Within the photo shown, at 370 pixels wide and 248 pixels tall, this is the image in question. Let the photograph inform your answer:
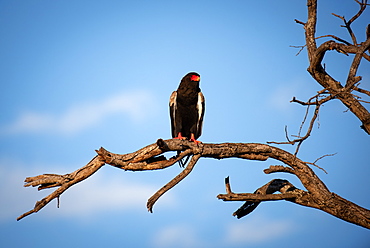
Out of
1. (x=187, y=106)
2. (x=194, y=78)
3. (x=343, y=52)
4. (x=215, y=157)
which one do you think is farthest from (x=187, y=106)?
(x=343, y=52)

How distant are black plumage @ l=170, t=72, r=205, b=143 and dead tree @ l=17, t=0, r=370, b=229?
1719mm

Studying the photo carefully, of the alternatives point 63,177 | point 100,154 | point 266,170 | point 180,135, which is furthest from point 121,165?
point 180,135

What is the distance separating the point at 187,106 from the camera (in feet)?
21.0

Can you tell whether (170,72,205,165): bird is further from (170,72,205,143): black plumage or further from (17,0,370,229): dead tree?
(17,0,370,229): dead tree

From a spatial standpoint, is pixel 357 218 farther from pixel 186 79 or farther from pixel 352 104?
pixel 186 79

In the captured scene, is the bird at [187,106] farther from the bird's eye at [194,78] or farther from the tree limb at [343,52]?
the tree limb at [343,52]

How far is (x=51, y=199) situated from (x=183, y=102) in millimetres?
2935

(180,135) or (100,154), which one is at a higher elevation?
(180,135)

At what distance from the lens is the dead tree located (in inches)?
161

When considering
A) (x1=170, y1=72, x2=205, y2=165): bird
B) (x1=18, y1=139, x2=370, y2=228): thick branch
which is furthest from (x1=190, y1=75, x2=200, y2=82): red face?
(x1=18, y1=139, x2=370, y2=228): thick branch

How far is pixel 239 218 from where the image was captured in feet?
16.7

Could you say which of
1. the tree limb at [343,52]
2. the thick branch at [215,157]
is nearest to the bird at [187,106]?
the thick branch at [215,157]

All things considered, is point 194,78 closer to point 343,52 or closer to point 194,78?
point 194,78

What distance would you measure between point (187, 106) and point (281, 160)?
6.83 feet
